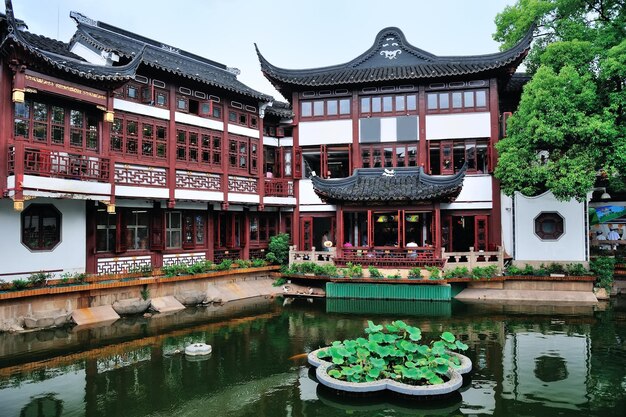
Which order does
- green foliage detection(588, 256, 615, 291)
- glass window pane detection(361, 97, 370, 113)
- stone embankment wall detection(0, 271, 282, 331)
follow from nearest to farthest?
1. stone embankment wall detection(0, 271, 282, 331)
2. green foliage detection(588, 256, 615, 291)
3. glass window pane detection(361, 97, 370, 113)

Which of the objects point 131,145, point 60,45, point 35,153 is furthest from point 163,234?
point 60,45

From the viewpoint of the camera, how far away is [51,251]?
539 inches

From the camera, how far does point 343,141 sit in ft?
69.5

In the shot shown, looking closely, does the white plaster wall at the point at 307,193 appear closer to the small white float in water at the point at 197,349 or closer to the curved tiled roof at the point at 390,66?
the curved tiled roof at the point at 390,66

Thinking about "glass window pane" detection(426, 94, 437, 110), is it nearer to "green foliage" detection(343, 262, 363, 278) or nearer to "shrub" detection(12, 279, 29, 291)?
"green foliage" detection(343, 262, 363, 278)

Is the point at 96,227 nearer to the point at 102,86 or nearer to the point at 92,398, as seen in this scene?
the point at 102,86

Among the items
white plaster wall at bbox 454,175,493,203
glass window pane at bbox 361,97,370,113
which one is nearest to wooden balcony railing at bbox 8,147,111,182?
glass window pane at bbox 361,97,370,113

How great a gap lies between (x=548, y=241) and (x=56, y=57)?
63.2 feet

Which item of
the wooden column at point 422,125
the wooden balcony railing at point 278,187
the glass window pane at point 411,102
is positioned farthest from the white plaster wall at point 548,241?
the wooden balcony railing at point 278,187

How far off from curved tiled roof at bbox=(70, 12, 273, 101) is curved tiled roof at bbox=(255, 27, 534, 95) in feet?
6.91

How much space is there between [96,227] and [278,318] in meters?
7.41

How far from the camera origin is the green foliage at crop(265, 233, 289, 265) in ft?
64.0

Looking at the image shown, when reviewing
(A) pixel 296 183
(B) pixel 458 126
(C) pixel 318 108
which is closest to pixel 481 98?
(B) pixel 458 126

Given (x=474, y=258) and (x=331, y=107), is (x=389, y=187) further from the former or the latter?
(x=331, y=107)
